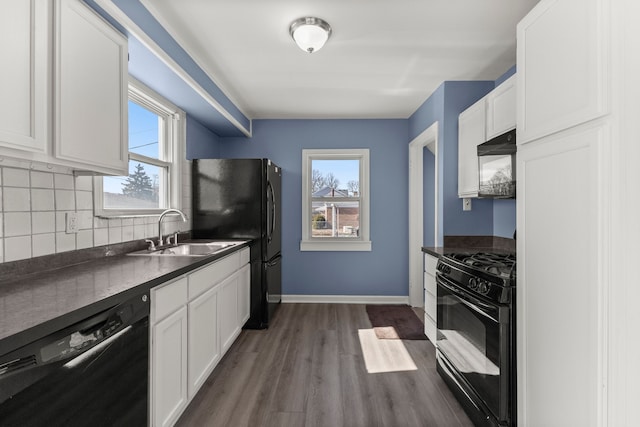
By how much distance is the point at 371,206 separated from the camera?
14.0 ft

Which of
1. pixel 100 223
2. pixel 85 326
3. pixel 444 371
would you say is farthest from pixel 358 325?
pixel 85 326

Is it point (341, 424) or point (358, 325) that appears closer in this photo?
point (341, 424)

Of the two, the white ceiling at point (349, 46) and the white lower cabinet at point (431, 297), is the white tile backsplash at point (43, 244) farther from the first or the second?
the white lower cabinet at point (431, 297)

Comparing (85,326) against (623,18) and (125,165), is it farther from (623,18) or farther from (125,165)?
(623,18)

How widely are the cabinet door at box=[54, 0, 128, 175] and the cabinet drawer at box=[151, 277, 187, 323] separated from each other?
2.28 ft

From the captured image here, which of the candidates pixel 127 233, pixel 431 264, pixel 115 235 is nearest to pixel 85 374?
pixel 115 235

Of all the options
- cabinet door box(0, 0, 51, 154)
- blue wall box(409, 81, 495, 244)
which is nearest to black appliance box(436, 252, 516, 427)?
blue wall box(409, 81, 495, 244)

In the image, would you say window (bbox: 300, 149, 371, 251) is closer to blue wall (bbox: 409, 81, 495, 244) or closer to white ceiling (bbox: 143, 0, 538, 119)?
white ceiling (bbox: 143, 0, 538, 119)

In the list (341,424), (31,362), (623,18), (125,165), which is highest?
(623,18)

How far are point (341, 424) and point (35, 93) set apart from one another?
2186 millimetres

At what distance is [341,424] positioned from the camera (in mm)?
1861

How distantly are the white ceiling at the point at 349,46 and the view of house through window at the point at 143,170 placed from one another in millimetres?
699

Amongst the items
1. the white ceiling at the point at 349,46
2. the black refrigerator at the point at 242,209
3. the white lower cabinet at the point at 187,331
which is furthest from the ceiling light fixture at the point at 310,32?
the white lower cabinet at the point at 187,331

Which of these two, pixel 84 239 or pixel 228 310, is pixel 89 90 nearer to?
pixel 84 239
